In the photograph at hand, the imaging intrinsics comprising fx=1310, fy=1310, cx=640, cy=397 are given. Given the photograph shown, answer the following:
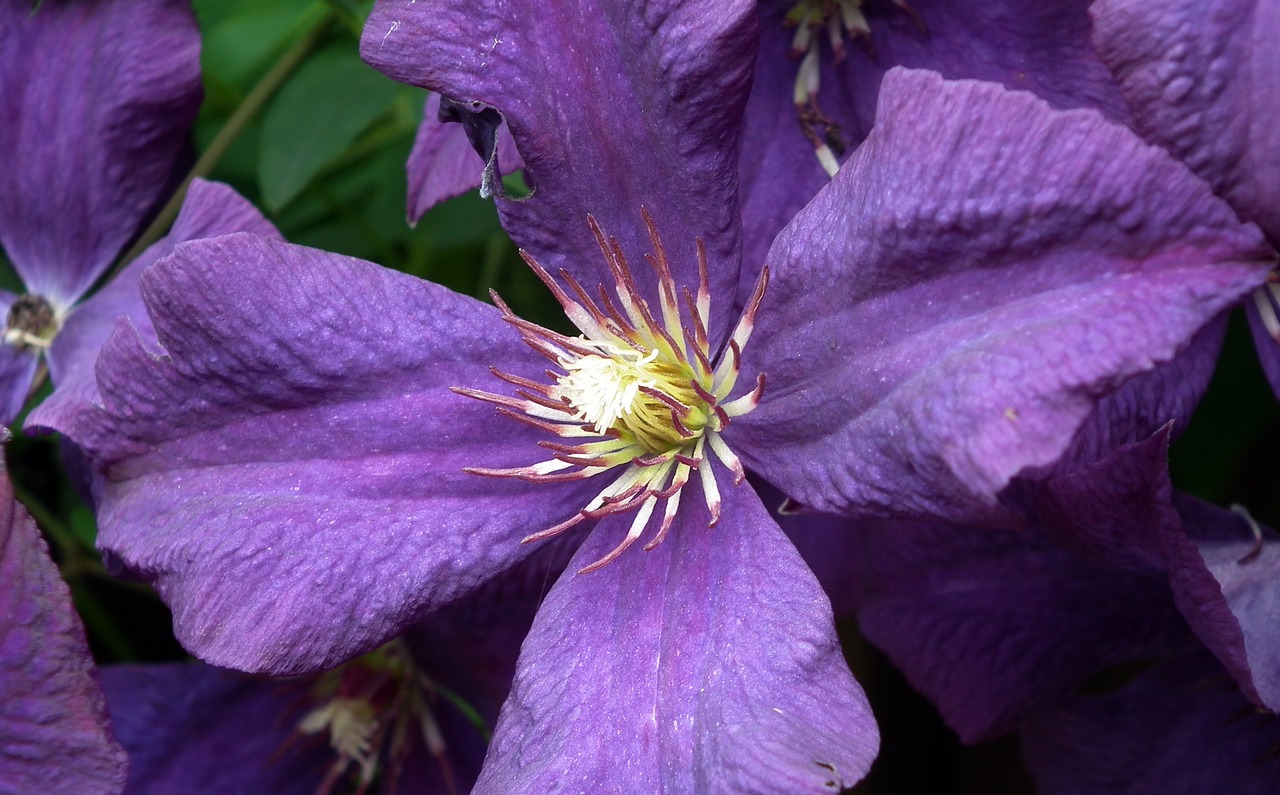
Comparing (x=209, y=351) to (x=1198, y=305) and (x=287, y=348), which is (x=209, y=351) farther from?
(x=1198, y=305)

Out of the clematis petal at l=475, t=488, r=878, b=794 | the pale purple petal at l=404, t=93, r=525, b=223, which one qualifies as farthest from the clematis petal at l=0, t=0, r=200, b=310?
the clematis petal at l=475, t=488, r=878, b=794

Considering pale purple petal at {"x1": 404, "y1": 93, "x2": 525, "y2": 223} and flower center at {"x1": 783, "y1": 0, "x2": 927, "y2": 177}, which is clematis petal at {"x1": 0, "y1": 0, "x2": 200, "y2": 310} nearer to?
pale purple petal at {"x1": 404, "y1": 93, "x2": 525, "y2": 223}

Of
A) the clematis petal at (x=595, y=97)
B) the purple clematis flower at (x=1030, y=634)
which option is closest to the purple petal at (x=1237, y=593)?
the purple clematis flower at (x=1030, y=634)

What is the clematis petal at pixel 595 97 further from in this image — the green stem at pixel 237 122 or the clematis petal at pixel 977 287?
the green stem at pixel 237 122

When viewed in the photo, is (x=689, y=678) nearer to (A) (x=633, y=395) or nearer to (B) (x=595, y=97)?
(A) (x=633, y=395)

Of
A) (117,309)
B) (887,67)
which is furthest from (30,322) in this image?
(887,67)

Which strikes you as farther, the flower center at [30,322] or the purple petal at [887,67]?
the flower center at [30,322]
